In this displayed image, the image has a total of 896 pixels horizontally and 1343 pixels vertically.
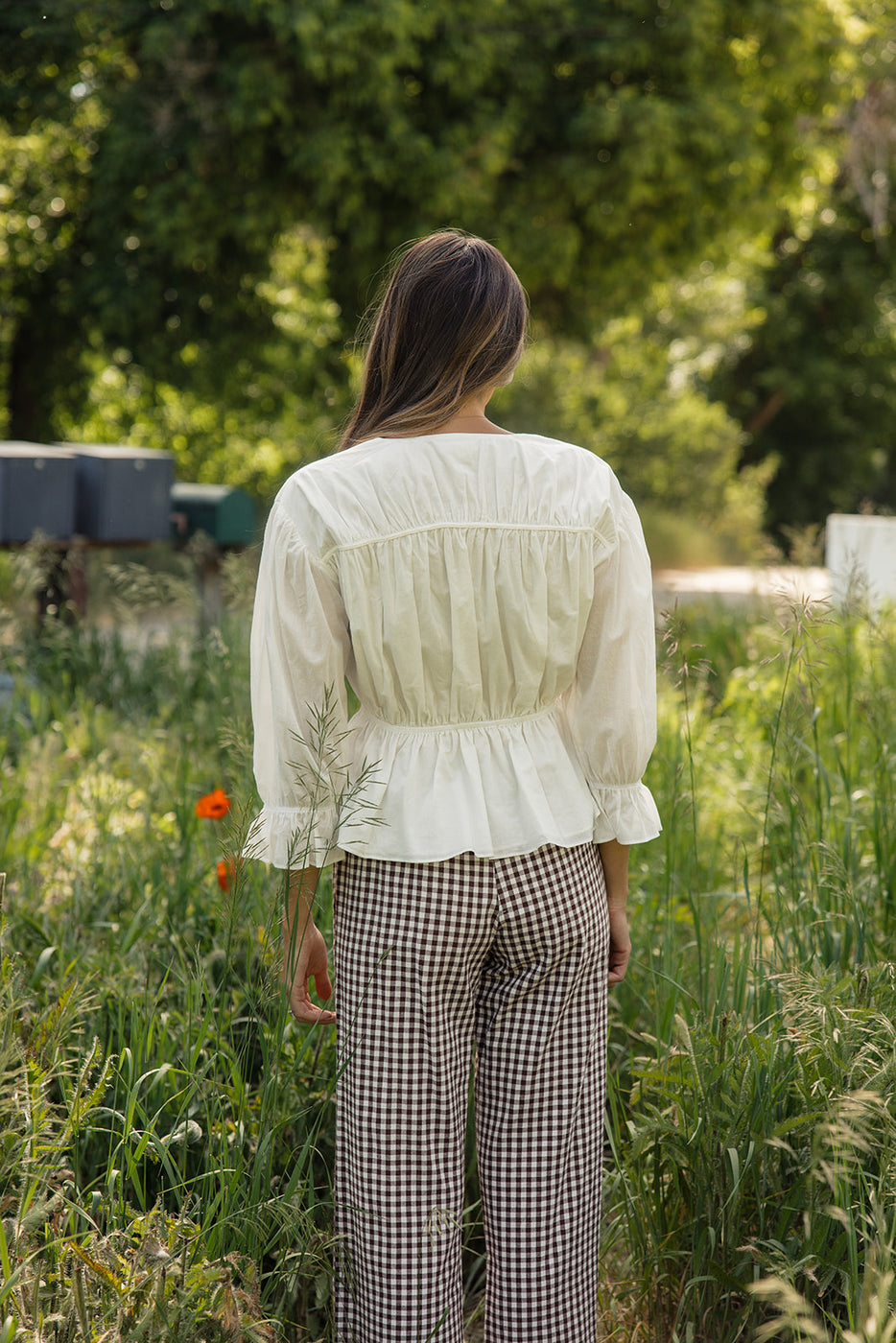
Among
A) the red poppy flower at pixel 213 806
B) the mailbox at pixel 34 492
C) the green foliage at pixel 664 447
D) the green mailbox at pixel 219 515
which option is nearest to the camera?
the red poppy flower at pixel 213 806

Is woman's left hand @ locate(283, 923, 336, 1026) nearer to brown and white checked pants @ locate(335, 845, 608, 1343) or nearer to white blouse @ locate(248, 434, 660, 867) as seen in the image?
brown and white checked pants @ locate(335, 845, 608, 1343)

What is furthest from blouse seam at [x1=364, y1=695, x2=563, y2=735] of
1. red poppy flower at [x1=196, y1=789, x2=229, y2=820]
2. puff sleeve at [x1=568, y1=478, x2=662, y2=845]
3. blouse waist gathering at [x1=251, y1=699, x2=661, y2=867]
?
red poppy flower at [x1=196, y1=789, x2=229, y2=820]

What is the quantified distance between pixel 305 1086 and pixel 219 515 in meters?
6.98

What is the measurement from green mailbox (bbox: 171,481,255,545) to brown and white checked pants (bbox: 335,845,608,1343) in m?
7.29

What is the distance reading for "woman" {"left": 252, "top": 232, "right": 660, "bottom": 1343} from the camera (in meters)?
1.73

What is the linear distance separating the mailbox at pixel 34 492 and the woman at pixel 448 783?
17.8 ft

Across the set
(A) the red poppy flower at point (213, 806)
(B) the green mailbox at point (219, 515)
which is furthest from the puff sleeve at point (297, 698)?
(B) the green mailbox at point (219, 515)

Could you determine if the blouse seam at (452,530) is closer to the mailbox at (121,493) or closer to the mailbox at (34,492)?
the mailbox at (34,492)

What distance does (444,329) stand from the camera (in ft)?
5.76

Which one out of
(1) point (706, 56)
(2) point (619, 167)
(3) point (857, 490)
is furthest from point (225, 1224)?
(3) point (857, 490)

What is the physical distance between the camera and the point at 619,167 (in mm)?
10516

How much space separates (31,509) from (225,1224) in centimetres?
578

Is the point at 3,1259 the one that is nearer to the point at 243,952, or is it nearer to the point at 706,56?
the point at 243,952

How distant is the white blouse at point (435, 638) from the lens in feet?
5.64
